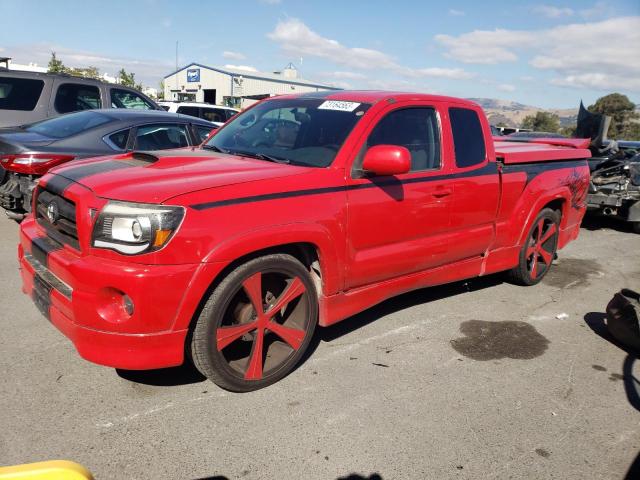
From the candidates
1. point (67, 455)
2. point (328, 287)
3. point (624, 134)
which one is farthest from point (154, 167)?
point (624, 134)

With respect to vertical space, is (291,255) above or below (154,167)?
below

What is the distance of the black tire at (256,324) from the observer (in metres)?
2.88

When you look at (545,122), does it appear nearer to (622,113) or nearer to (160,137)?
(622,113)

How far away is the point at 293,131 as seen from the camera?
388 centimetres

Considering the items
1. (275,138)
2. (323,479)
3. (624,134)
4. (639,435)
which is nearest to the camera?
(323,479)

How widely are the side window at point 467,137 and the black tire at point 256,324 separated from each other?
185 centimetres

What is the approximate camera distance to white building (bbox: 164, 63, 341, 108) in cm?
5022

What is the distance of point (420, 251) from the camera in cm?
397

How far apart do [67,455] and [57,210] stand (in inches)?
54.9

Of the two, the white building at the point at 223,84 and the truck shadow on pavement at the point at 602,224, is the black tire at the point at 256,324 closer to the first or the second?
the truck shadow on pavement at the point at 602,224

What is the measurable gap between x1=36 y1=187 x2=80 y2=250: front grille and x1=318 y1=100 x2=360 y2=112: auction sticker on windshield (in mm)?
1928

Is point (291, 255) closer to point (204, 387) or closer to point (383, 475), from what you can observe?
point (204, 387)

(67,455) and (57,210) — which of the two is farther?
(57,210)

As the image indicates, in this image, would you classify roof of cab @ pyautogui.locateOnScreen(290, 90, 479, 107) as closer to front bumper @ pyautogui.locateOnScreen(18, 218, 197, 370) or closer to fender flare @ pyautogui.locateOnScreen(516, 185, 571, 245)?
fender flare @ pyautogui.locateOnScreen(516, 185, 571, 245)
